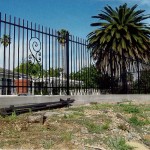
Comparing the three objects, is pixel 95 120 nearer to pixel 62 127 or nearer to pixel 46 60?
pixel 62 127

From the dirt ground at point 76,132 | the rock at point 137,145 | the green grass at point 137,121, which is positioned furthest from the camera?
the green grass at point 137,121

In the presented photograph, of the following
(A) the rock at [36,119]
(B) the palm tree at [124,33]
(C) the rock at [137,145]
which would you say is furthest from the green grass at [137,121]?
(B) the palm tree at [124,33]

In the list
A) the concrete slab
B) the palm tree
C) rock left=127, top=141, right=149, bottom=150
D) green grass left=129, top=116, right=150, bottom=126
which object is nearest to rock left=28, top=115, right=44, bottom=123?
the concrete slab

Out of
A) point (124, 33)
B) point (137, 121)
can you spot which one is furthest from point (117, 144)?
point (124, 33)

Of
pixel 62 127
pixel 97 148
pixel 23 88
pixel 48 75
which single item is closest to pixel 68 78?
pixel 48 75

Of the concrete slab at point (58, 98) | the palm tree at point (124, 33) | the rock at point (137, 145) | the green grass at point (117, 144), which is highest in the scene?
the palm tree at point (124, 33)

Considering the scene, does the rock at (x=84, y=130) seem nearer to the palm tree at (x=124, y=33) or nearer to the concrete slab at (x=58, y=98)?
the concrete slab at (x=58, y=98)

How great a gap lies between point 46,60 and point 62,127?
447 cm

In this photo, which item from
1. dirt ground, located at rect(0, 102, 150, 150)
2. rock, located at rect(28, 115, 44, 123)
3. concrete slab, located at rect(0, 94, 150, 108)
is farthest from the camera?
concrete slab, located at rect(0, 94, 150, 108)

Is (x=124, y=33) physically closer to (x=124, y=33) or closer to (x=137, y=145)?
(x=124, y=33)

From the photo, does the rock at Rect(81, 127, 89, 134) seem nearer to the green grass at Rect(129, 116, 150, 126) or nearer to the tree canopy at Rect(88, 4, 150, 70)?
the green grass at Rect(129, 116, 150, 126)

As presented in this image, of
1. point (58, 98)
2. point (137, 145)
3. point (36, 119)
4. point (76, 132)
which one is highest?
point (58, 98)

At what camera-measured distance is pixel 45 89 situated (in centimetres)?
1157

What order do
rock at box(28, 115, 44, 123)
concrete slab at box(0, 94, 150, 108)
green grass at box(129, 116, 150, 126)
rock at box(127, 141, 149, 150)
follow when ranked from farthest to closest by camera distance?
concrete slab at box(0, 94, 150, 108), green grass at box(129, 116, 150, 126), rock at box(28, 115, 44, 123), rock at box(127, 141, 149, 150)
